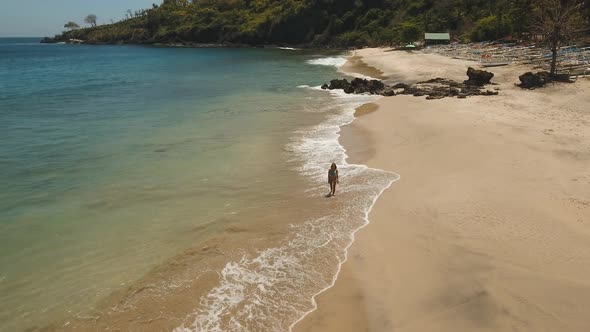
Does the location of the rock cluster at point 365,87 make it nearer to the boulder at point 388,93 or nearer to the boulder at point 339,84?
the boulder at point 339,84

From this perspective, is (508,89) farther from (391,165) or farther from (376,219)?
(376,219)

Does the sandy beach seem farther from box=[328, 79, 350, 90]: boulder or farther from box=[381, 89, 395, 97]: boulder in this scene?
box=[328, 79, 350, 90]: boulder

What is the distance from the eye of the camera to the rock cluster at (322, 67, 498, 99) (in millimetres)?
29828

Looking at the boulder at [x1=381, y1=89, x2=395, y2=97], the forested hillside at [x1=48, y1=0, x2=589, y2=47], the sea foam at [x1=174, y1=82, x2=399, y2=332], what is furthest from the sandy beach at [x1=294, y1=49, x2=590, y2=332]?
the forested hillside at [x1=48, y1=0, x2=589, y2=47]

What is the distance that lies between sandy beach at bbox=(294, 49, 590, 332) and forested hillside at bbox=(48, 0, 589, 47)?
4964cm

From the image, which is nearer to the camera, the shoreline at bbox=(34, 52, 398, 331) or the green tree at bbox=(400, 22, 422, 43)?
the shoreline at bbox=(34, 52, 398, 331)

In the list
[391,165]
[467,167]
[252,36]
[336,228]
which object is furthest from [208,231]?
[252,36]

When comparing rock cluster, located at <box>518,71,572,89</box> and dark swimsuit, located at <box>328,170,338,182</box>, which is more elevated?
rock cluster, located at <box>518,71,572,89</box>

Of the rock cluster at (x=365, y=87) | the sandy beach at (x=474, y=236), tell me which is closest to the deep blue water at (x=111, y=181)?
the rock cluster at (x=365, y=87)

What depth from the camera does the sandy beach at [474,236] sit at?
7.95m

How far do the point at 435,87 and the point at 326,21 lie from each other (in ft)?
360

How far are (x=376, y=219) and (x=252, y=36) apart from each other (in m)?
139

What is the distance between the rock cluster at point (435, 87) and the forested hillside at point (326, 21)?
31.5 meters

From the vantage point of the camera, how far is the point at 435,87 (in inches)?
1289
